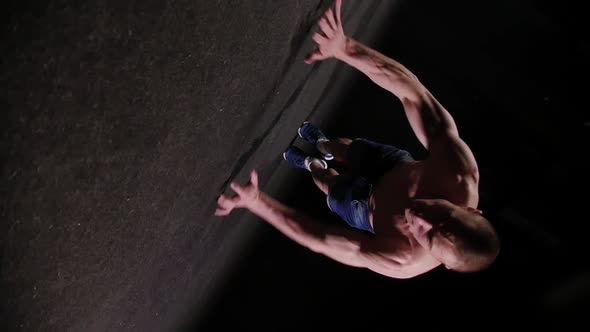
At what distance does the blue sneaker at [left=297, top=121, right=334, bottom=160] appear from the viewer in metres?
2.22

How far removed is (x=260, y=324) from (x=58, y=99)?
6.14ft

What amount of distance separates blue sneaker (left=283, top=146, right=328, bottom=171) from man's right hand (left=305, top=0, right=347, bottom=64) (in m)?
0.67

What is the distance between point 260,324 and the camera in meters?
2.29

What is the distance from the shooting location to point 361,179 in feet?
5.84

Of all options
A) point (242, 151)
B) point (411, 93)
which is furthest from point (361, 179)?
point (242, 151)

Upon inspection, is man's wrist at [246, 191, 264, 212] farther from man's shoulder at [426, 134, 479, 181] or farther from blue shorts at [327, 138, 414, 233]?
man's shoulder at [426, 134, 479, 181]

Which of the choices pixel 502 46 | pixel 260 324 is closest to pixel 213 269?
pixel 260 324

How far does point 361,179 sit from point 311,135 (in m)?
0.57

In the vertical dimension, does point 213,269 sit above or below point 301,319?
above

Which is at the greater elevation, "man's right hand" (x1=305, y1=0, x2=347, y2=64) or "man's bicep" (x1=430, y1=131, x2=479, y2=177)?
"man's right hand" (x1=305, y1=0, x2=347, y2=64)

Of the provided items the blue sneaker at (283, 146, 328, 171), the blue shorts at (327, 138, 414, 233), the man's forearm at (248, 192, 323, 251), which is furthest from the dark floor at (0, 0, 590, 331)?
the blue shorts at (327, 138, 414, 233)

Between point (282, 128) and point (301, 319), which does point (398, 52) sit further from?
point (301, 319)

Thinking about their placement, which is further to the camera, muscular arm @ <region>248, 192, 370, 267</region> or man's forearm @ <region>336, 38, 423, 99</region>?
man's forearm @ <region>336, 38, 423, 99</region>

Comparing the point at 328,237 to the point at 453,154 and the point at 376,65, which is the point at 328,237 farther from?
the point at 376,65
